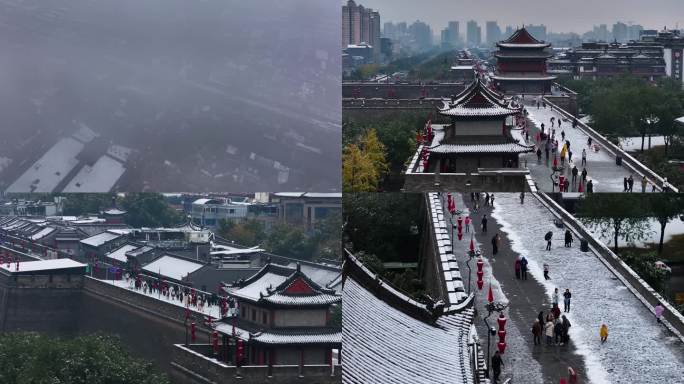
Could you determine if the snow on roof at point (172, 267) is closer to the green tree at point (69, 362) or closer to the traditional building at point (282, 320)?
the traditional building at point (282, 320)

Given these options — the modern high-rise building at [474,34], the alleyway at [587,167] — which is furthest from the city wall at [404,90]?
the modern high-rise building at [474,34]

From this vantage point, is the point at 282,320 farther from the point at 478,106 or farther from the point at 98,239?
the point at 478,106

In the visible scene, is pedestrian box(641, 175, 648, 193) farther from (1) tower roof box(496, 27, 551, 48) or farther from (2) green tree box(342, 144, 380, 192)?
(1) tower roof box(496, 27, 551, 48)

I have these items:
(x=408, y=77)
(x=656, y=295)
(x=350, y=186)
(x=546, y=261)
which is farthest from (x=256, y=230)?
(x=408, y=77)

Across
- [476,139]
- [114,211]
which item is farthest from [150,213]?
[476,139]

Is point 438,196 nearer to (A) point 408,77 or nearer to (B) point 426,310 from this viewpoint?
(B) point 426,310

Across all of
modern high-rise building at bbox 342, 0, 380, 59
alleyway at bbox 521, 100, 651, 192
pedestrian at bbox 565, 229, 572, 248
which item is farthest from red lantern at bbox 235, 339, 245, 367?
modern high-rise building at bbox 342, 0, 380, 59
